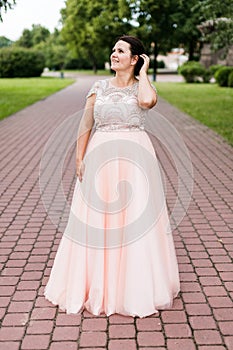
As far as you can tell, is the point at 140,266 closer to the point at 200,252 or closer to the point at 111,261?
the point at 111,261

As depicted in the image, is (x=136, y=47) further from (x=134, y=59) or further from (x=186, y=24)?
(x=186, y=24)

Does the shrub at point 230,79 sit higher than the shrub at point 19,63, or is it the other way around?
the shrub at point 230,79

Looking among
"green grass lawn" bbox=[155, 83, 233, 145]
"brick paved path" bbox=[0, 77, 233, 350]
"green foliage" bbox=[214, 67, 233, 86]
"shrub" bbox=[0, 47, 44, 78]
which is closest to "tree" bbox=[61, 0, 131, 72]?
"shrub" bbox=[0, 47, 44, 78]

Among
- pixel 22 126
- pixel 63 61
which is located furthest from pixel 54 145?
pixel 63 61

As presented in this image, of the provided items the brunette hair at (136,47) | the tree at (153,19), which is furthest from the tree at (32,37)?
the brunette hair at (136,47)

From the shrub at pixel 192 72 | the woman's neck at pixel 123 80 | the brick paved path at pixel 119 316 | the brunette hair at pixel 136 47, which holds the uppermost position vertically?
the brunette hair at pixel 136 47

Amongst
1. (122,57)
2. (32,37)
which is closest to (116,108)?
(122,57)

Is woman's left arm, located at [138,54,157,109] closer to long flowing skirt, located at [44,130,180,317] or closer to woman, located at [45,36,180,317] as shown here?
woman, located at [45,36,180,317]

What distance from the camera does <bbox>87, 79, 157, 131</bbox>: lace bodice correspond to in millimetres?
3658

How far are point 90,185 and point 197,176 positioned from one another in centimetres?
526

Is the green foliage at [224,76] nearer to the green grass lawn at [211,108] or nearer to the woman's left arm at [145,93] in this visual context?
the green grass lawn at [211,108]

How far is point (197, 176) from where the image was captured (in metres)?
8.81

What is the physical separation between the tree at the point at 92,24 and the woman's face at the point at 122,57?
42.7m

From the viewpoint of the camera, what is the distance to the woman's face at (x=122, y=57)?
12.0 feet
